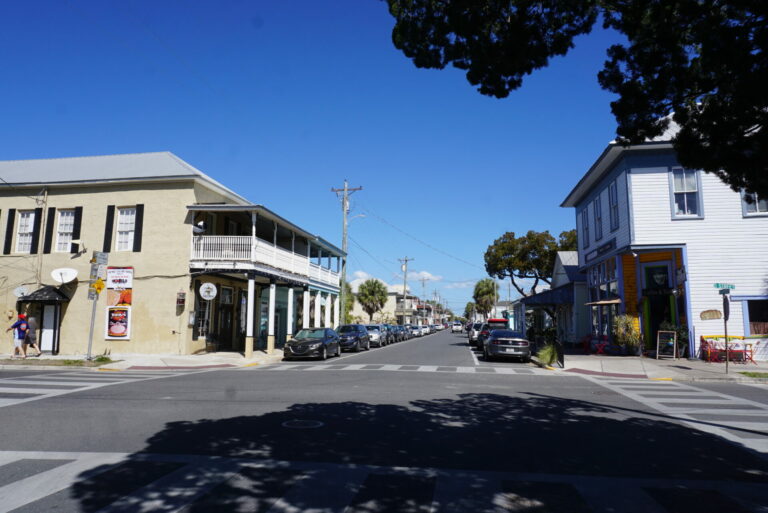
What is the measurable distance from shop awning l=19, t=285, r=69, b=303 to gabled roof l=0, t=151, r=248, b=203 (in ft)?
15.6

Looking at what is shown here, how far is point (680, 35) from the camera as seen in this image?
22.5ft

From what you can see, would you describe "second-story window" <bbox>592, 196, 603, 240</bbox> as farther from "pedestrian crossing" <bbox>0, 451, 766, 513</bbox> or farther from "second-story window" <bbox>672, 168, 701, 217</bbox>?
"pedestrian crossing" <bbox>0, 451, 766, 513</bbox>

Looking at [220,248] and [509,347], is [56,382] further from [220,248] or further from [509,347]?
[509,347]

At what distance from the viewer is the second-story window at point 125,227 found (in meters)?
23.3

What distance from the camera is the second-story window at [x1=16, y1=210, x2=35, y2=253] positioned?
24.4 m

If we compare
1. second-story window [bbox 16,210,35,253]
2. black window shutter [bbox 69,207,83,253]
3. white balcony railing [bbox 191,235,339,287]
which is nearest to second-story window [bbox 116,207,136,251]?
black window shutter [bbox 69,207,83,253]

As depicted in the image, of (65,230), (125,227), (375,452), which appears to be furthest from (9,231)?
(375,452)

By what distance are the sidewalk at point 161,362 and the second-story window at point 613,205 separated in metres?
15.9

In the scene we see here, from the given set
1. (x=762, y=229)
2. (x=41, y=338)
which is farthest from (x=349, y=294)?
(x=762, y=229)

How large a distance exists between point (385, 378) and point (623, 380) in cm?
692

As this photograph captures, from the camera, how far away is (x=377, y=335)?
1406 inches

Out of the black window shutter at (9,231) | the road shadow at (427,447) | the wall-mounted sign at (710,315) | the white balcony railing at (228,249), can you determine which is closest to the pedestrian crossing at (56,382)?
the road shadow at (427,447)

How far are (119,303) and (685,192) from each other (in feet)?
77.9

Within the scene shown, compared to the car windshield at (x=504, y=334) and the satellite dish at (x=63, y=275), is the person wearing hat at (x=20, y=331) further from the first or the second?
the car windshield at (x=504, y=334)
